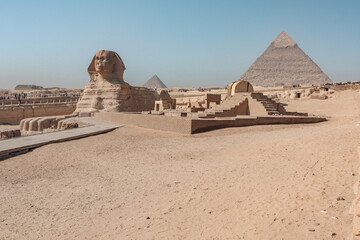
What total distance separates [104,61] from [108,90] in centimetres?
180

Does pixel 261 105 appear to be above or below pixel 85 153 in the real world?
above

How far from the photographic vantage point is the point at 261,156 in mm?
4750

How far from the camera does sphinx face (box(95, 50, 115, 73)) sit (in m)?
16.0

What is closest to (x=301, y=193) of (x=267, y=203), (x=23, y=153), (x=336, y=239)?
(x=267, y=203)

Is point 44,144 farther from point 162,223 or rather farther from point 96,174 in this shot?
point 162,223

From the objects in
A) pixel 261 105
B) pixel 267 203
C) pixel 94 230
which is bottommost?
pixel 94 230

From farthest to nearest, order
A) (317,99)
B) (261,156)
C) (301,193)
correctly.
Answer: (317,99), (261,156), (301,193)

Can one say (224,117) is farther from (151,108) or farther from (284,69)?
(284,69)

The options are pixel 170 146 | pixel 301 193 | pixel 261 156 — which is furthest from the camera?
pixel 170 146

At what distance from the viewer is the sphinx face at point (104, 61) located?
15988 millimetres

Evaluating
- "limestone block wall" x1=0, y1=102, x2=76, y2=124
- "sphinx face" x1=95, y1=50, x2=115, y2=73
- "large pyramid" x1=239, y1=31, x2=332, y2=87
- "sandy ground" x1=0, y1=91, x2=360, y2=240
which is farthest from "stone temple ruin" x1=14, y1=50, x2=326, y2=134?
"large pyramid" x1=239, y1=31, x2=332, y2=87

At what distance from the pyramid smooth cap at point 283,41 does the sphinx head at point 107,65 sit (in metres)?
123

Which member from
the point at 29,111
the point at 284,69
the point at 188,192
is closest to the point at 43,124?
the point at 188,192

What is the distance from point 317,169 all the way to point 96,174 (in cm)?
336
